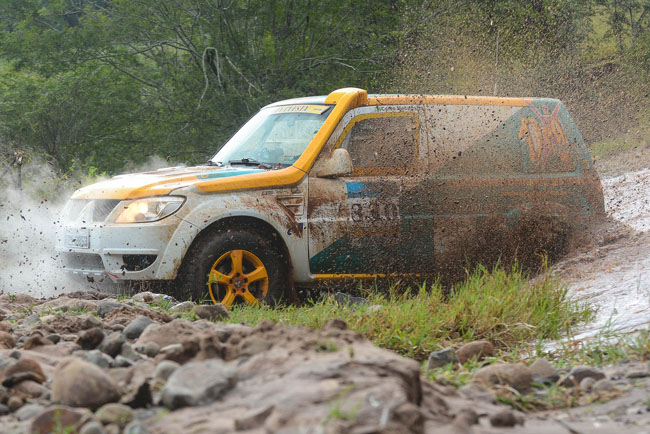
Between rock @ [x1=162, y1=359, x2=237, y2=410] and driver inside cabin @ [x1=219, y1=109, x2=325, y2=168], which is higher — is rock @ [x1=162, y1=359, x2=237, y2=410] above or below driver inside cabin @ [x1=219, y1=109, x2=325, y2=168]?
below

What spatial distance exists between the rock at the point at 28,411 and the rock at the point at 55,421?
0.28m

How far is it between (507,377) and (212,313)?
2257mm

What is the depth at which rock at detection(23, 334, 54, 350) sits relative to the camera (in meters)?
4.04

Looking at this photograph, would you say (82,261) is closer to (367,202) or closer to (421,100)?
(367,202)

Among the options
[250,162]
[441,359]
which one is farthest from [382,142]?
[441,359]

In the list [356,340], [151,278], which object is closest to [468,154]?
[151,278]

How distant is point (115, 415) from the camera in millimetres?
2689

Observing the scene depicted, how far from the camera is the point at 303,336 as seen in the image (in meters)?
3.23

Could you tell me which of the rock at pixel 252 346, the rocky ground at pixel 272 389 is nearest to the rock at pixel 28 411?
the rocky ground at pixel 272 389

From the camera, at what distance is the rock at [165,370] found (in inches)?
121

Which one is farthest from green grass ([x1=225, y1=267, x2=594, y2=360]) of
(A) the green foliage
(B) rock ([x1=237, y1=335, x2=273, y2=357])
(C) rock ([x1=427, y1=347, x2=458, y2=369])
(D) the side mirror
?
(A) the green foliage

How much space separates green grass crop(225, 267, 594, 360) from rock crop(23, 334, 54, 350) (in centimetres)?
134

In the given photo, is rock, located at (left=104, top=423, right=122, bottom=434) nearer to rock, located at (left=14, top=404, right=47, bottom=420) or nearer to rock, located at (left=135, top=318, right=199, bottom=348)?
rock, located at (left=14, top=404, right=47, bottom=420)

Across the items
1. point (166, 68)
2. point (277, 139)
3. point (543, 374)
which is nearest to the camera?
point (543, 374)
